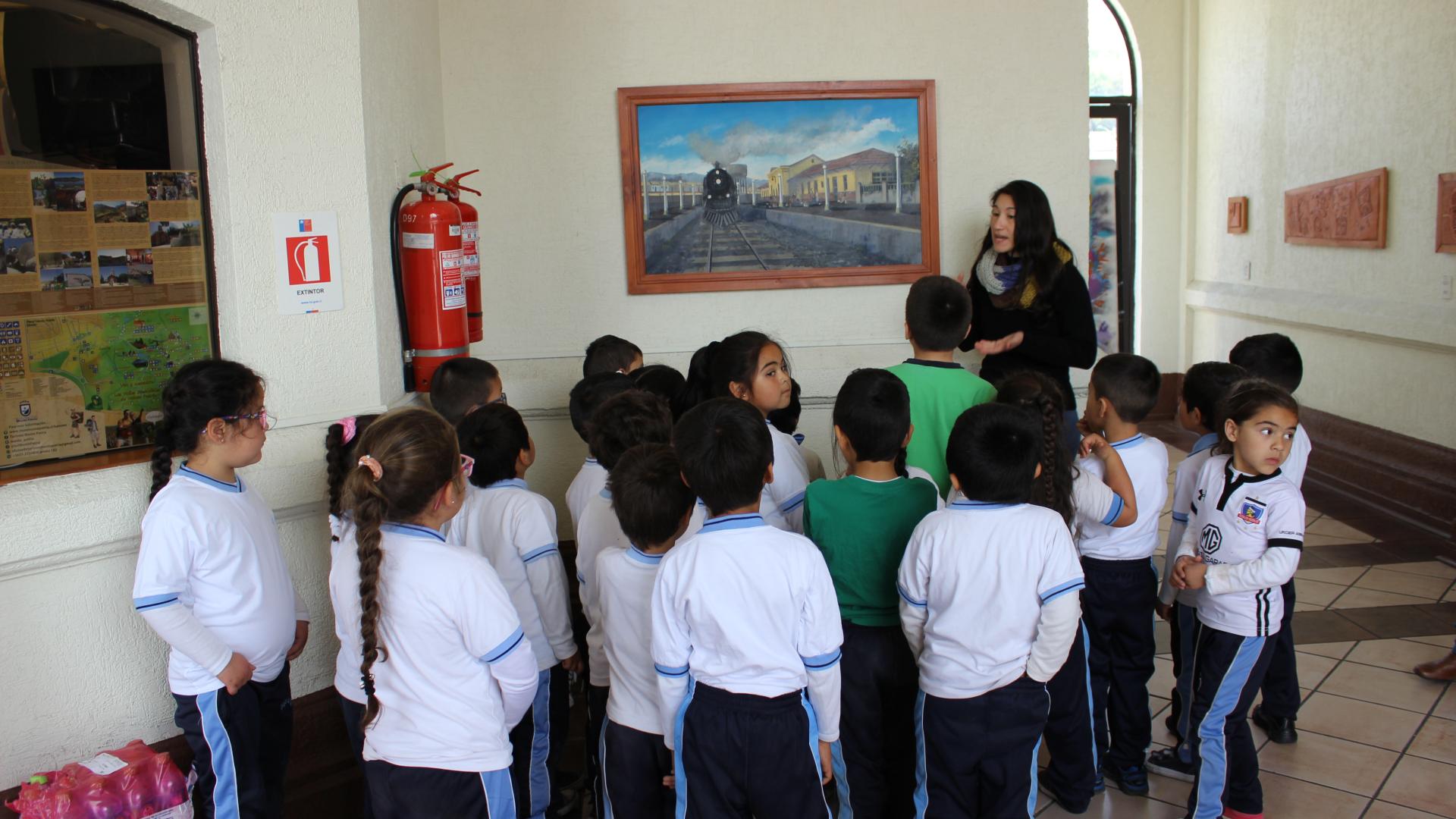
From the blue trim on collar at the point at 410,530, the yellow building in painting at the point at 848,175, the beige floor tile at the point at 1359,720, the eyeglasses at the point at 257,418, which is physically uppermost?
the yellow building in painting at the point at 848,175

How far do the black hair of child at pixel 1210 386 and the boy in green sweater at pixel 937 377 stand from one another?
2.27 ft

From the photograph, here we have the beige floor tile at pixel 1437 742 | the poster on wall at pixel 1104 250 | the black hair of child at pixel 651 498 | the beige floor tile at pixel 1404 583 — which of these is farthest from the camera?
the poster on wall at pixel 1104 250

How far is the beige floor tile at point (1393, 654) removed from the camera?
12.9 ft

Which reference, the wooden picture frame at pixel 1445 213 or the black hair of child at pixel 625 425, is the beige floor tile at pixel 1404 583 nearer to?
the wooden picture frame at pixel 1445 213

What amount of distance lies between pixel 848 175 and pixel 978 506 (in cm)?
251

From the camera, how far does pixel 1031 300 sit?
3.75 metres

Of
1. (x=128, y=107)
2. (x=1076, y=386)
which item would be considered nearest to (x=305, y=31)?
(x=128, y=107)

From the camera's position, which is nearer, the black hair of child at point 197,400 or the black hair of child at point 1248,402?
the black hair of child at point 197,400

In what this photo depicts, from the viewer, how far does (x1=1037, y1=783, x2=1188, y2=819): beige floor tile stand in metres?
2.95

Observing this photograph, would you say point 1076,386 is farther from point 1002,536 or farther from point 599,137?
point 1002,536

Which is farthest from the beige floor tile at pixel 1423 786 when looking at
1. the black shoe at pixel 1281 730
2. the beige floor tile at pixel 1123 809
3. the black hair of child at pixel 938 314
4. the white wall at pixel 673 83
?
the white wall at pixel 673 83

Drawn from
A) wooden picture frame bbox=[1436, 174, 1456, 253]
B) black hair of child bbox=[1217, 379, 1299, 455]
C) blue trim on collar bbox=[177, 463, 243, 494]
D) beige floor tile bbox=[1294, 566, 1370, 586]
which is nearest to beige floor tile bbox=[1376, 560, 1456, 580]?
beige floor tile bbox=[1294, 566, 1370, 586]

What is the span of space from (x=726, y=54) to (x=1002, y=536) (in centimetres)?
281

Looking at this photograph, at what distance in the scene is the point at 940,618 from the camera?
235cm
